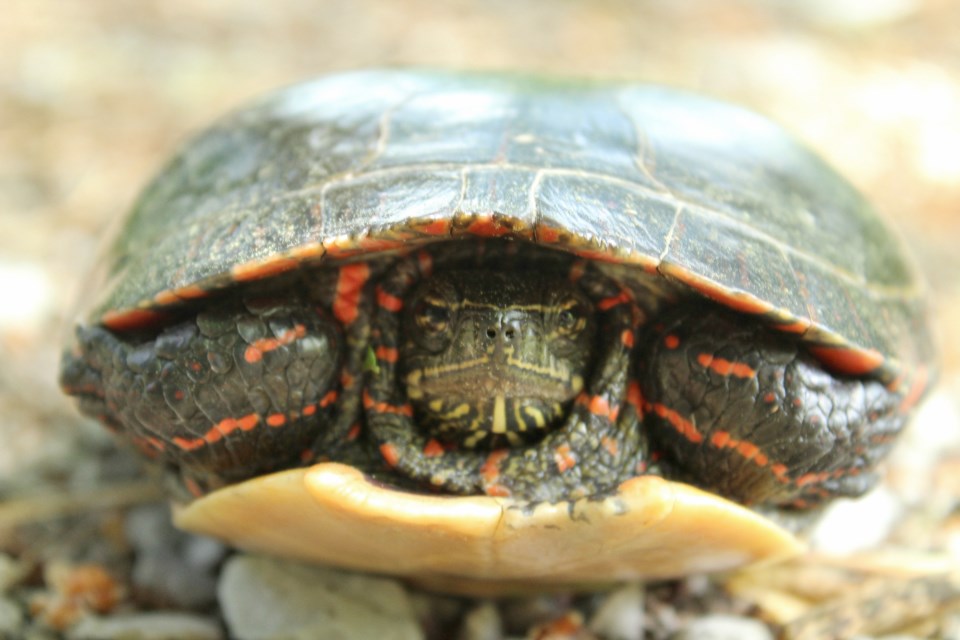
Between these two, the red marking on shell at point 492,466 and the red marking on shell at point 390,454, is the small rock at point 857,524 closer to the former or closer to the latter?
the red marking on shell at point 492,466

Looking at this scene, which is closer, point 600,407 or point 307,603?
point 600,407

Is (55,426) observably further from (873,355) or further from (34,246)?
(873,355)

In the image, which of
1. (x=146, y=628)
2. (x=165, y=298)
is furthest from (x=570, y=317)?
(x=146, y=628)

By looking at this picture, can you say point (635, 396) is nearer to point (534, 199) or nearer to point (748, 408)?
point (748, 408)

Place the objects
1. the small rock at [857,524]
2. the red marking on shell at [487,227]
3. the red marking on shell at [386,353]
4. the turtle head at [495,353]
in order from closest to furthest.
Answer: the red marking on shell at [487,227]
the turtle head at [495,353]
the red marking on shell at [386,353]
the small rock at [857,524]

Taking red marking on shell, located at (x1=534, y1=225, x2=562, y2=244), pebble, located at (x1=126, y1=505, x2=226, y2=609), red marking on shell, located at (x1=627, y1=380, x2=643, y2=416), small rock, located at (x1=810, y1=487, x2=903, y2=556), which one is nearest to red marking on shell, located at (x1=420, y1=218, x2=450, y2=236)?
red marking on shell, located at (x1=534, y1=225, x2=562, y2=244)

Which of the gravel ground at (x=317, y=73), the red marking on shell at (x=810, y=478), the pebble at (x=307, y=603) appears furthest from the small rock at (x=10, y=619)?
the red marking on shell at (x=810, y=478)

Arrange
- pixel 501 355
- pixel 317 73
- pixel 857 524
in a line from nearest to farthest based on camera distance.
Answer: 1. pixel 501 355
2. pixel 857 524
3. pixel 317 73
